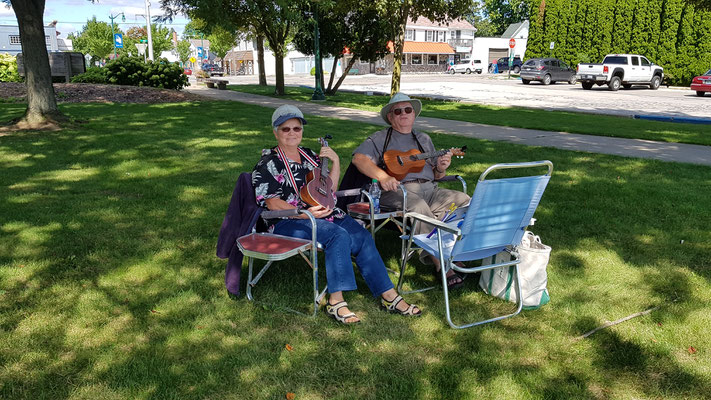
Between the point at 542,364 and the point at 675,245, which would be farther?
the point at 675,245

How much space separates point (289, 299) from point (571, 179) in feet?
15.5

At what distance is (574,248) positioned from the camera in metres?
4.92

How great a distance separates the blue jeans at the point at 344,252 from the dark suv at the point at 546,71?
31.5 meters

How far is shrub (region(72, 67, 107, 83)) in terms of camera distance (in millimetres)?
21844

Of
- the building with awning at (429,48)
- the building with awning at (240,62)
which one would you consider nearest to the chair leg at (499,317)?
the building with awning at (429,48)

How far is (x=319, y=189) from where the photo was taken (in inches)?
157

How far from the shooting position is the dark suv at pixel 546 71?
32.6 m

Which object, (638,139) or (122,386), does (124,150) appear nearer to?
(122,386)

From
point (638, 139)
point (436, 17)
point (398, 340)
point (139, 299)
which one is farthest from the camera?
point (436, 17)

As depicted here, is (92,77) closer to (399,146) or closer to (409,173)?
(399,146)

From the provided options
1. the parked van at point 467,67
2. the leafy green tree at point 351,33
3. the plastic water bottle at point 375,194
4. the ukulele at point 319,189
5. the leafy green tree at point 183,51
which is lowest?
the plastic water bottle at point 375,194

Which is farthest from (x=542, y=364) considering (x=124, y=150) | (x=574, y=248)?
(x=124, y=150)

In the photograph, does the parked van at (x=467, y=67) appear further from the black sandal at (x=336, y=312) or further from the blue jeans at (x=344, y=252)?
the black sandal at (x=336, y=312)

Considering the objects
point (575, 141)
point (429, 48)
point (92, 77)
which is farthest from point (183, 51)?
point (575, 141)
